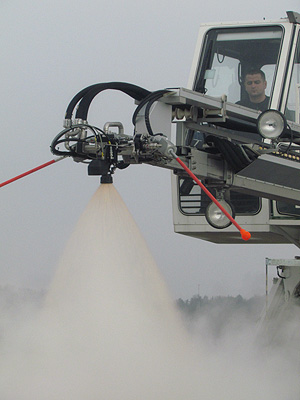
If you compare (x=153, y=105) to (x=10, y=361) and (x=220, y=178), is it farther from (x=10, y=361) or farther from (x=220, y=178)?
(x=10, y=361)

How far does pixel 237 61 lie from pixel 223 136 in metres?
3.08

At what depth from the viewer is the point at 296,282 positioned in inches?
520

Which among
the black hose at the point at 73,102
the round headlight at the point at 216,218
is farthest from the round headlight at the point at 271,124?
the black hose at the point at 73,102

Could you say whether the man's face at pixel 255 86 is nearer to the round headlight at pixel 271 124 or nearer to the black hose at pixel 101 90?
the round headlight at pixel 271 124

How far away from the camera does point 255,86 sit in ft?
36.3

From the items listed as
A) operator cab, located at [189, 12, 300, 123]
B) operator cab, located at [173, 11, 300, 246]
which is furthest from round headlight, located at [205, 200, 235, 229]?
operator cab, located at [189, 12, 300, 123]

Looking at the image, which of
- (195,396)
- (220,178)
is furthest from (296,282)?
(220,178)

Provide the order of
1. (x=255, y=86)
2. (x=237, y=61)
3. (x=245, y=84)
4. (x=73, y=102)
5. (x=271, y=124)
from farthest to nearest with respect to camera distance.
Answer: (x=237, y=61) → (x=245, y=84) → (x=255, y=86) → (x=271, y=124) → (x=73, y=102)

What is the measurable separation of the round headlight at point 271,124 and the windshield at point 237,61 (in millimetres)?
2534

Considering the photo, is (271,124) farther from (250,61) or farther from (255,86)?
(250,61)

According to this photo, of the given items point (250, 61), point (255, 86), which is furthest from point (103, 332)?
point (250, 61)

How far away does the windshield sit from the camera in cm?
1096

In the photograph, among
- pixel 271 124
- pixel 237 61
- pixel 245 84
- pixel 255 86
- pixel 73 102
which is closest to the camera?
pixel 73 102

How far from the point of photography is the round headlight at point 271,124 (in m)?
8.23
